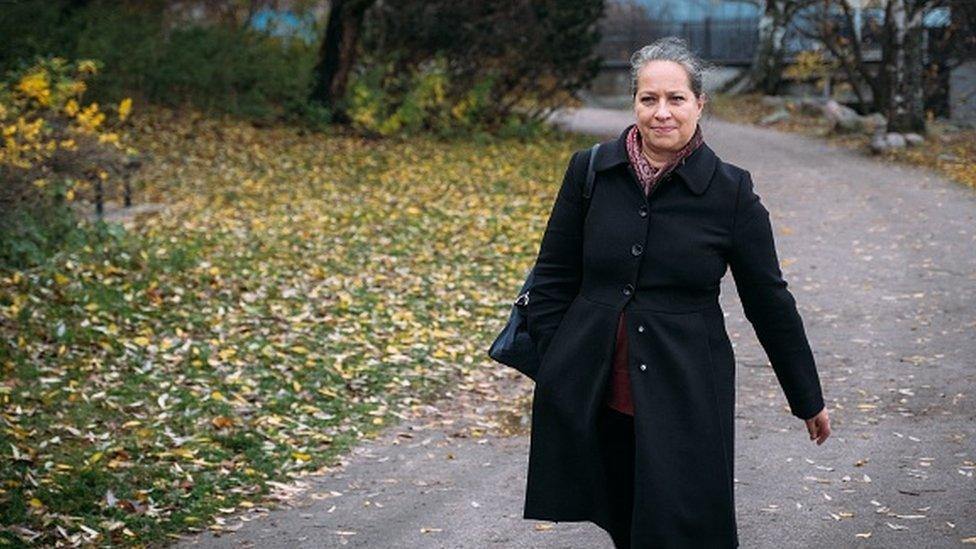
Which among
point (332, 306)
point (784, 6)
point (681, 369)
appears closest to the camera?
point (681, 369)

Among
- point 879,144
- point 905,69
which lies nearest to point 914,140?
point 879,144

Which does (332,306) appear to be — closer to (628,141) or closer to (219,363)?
(219,363)

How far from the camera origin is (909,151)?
2297 cm

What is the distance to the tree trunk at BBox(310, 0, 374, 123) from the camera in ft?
82.1

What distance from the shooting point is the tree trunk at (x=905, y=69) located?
77.9ft

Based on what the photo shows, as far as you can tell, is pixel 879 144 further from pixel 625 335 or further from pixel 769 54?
pixel 625 335

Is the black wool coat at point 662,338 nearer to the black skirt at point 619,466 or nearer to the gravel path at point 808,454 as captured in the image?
the black skirt at point 619,466

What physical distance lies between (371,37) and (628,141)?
21856 mm

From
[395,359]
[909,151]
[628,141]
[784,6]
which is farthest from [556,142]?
[628,141]

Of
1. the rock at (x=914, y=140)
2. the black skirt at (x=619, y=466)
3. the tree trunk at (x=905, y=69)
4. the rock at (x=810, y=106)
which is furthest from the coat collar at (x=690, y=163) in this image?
the rock at (x=810, y=106)

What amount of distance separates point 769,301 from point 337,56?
21.5 m

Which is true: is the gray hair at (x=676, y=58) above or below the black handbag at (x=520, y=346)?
above

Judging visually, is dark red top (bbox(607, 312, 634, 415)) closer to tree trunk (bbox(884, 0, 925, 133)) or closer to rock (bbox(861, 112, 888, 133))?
tree trunk (bbox(884, 0, 925, 133))

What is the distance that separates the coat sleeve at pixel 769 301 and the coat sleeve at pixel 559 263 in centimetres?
45
